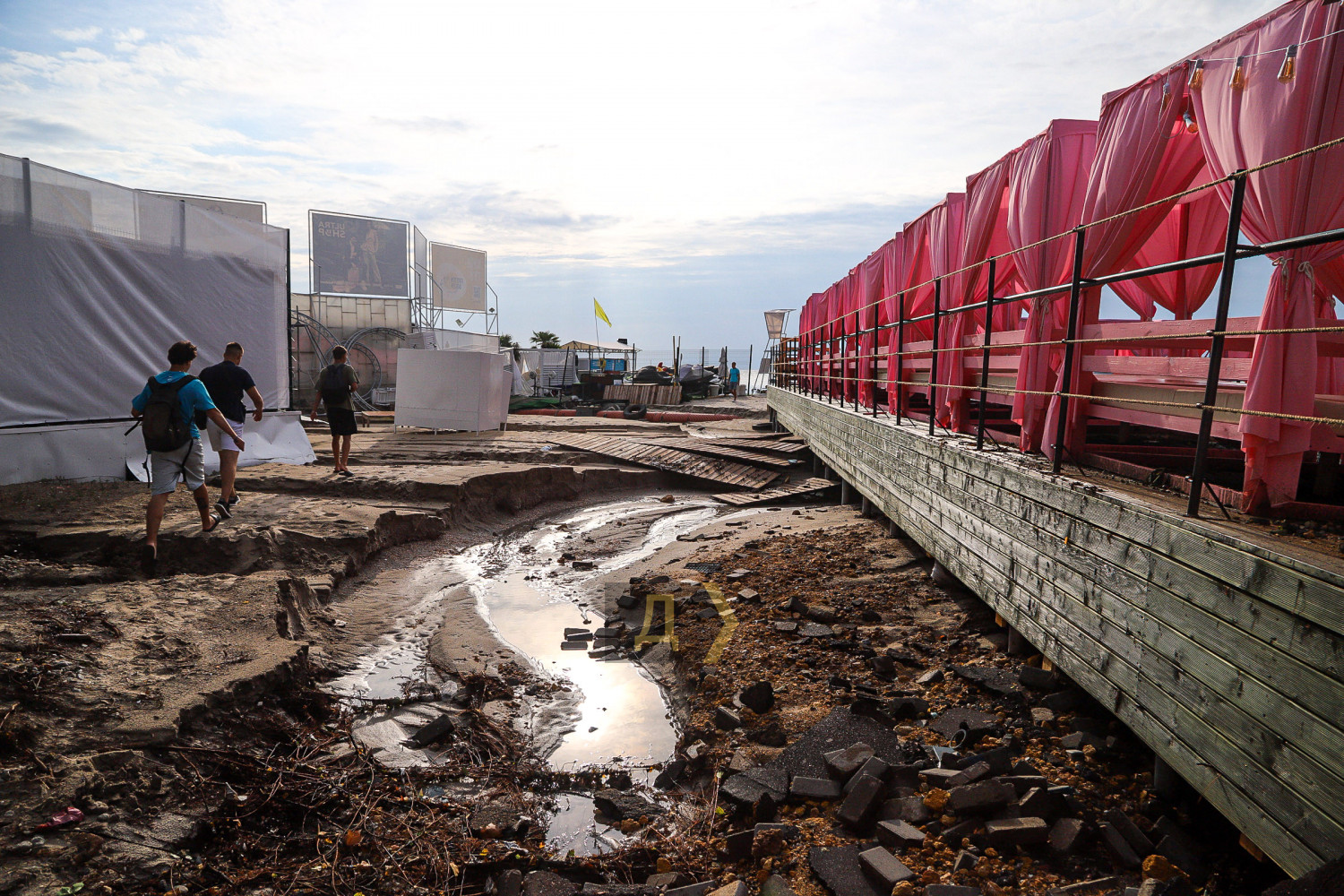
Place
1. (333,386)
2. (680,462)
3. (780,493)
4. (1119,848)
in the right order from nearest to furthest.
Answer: (1119,848)
(333,386)
(780,493)
(680,462)

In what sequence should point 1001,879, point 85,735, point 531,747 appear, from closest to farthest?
point 1001,879, point 85,735, point 531,747

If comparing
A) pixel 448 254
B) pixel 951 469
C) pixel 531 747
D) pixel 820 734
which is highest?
pixel 448 254

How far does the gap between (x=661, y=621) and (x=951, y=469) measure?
2723 millimetres

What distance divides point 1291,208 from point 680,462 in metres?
10.2

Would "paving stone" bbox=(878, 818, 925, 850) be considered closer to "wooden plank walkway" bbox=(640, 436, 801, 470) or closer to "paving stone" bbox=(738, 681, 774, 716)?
"paving stone" bbox=(738, 681, 774, 716)

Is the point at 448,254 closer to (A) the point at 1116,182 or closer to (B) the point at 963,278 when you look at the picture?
(B) the point at 963,278


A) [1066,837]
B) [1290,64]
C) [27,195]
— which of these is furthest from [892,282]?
[27,195]

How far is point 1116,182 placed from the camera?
448 centimetres

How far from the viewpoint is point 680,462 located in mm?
12922

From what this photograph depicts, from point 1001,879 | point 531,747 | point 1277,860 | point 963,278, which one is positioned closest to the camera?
point 1277,860

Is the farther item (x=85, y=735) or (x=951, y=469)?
(x=951, y=469)

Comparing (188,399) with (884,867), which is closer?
(884,867)

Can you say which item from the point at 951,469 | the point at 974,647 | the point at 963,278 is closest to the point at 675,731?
the point at 974,647

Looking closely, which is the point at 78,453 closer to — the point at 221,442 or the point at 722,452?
the point at 221,442
